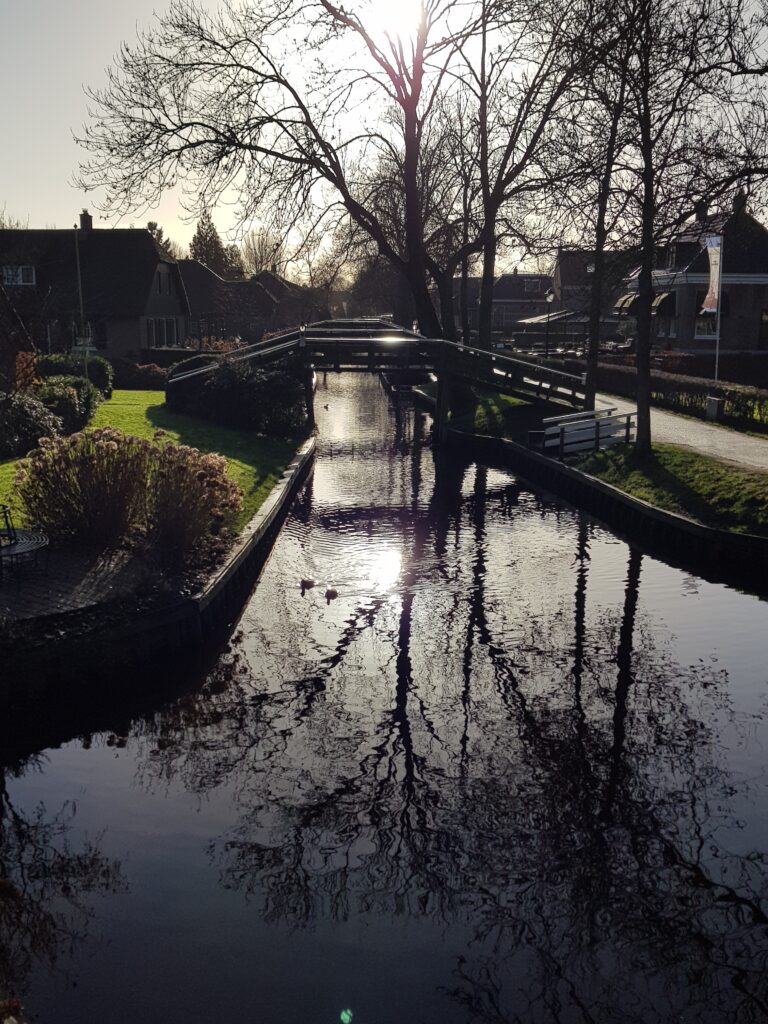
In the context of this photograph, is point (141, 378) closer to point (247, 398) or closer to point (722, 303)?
point (247, 398)

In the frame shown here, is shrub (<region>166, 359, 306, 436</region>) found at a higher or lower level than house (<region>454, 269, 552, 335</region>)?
lower

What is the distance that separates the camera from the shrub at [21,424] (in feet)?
75.0

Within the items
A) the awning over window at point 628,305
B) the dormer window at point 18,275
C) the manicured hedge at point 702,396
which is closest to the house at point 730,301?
the awning over window at point 628,305

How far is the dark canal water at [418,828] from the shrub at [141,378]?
30.7 meters

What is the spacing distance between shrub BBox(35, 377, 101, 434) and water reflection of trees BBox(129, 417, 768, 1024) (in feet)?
48.9

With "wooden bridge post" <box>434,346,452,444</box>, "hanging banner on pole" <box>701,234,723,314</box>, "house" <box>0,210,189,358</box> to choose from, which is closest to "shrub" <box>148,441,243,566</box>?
"wooden bridge post" <box>434,346,452,444</box>

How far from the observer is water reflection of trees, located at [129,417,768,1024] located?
25.9ft

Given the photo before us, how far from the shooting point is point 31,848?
9.60m

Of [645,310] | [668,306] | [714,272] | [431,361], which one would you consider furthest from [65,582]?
[668,306]

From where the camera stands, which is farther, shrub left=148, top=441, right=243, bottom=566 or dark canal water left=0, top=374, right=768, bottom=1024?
shrub left=148, top=441, right=243, bottom=566

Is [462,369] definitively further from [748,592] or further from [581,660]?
[581,660]

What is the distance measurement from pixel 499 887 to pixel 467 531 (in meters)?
14.6

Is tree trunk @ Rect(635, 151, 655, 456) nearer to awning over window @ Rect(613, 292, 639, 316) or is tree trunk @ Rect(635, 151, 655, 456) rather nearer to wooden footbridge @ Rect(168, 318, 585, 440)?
wooden footbridge @ Rect(168, 318, 585, 440)

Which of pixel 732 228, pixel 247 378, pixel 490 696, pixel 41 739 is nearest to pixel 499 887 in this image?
pixel 490 696
